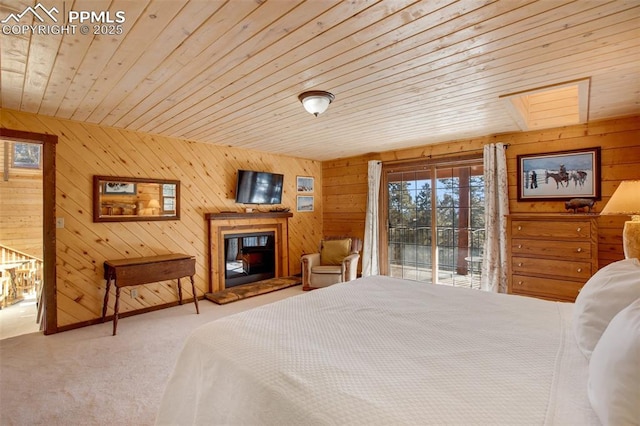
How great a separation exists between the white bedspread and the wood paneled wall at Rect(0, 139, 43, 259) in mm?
6028

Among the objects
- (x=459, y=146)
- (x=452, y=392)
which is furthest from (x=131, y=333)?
(x=459, y=146)

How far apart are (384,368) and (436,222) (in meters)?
4.14

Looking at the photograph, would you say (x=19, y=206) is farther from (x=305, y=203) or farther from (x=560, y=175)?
(x=560, y=175)

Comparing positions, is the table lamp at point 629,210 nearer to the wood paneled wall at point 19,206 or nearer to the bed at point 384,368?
the bed at point 384,368

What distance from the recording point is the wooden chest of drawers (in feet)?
10.2

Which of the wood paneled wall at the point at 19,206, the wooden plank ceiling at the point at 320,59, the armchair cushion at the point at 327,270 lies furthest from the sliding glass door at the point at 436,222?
the wood paneled wall at the point at 19,206

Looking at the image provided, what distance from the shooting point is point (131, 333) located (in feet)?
10.7

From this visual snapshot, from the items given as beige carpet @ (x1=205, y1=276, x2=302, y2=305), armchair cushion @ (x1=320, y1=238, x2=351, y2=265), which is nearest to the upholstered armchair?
armchair cushion @ (x1=320, y1=238, x2=351, y2=265)

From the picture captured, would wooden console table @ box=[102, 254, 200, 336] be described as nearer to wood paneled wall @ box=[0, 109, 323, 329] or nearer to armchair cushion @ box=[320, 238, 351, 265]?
wood paneled wall @ box=[0, 109, 323, 329]

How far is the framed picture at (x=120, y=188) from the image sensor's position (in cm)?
374

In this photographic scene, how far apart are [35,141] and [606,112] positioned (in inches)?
237

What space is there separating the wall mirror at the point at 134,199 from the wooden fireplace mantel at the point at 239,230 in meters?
0.57

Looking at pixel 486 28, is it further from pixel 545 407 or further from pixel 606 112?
pixel 606 112

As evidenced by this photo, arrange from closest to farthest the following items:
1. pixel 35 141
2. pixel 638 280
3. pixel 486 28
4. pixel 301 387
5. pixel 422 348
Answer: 1. pixel 301 387
2. pixel 638 280
3. pixel 422 348
4. pixel 486 28
5. pixel 35 141
